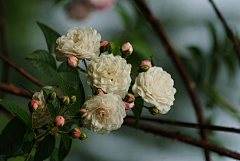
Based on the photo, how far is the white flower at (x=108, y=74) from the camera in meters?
0.22

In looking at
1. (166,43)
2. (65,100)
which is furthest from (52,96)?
(166,43)

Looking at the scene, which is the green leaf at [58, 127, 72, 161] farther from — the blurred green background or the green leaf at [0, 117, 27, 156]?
the blurred green background

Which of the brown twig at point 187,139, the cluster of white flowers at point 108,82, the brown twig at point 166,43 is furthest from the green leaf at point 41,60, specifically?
the brown twig at point 166,43

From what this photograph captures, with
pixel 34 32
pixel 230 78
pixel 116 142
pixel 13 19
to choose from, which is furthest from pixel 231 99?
pixel 13 19

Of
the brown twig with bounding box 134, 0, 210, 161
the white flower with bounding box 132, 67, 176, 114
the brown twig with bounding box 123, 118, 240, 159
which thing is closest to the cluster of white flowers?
the white flower with bounding box 132, 67, 176, 114

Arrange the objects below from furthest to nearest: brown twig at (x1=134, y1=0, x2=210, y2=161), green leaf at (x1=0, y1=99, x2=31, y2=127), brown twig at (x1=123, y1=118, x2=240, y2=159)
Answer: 1. brown twig at (x1=134, y1=0, x2=210, y2=161)
2. brown twig at (x1=123, y1=118, x2=240, y2=159)
3. green leaf at (x1=0, y1=99, x2=31, y2=127)

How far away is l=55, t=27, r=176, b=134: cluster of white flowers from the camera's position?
8.7 inches

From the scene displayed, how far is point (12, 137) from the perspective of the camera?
0.74 ft

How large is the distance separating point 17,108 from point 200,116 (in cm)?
52

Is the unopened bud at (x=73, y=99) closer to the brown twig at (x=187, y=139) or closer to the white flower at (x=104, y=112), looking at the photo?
the white flower at (x=104, y=112)

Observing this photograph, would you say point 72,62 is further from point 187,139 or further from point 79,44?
point 187,139

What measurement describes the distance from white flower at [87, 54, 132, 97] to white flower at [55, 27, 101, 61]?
0.06 feet

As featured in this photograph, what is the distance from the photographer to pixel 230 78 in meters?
0.71

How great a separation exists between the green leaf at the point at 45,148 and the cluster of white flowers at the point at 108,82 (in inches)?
1.7
